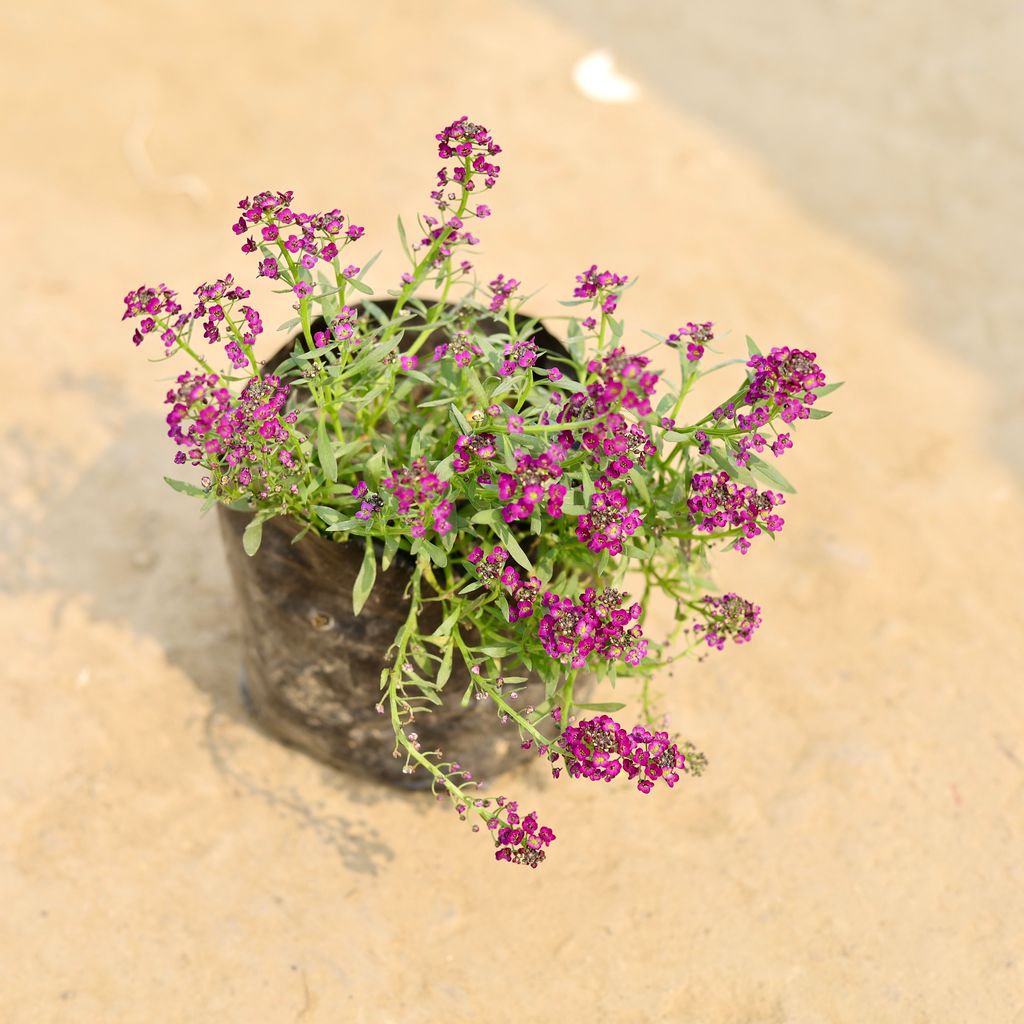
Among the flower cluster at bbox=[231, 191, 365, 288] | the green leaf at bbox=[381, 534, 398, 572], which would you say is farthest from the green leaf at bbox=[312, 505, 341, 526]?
the flower cluster at bbox=[231, 191, 365, 288]

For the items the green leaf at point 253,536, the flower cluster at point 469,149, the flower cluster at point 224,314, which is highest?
the flower cluster at point 469,149

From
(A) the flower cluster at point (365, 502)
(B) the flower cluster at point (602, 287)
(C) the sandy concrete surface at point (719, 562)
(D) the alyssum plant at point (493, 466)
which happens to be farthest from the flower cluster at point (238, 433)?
(C) the sandy concrete surface at point (719, 562)

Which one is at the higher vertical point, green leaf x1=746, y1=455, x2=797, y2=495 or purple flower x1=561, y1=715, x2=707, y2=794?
green leaf x1=746, y1=455, x2=797, y2=495

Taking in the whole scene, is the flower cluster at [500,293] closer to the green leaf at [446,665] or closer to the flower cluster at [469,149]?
the flower cluster at [469,149]

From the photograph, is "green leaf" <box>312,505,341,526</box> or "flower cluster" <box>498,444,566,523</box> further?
"green leaf" <box>312,505,341,526</box>

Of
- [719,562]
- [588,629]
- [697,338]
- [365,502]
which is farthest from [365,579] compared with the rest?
[719,562]

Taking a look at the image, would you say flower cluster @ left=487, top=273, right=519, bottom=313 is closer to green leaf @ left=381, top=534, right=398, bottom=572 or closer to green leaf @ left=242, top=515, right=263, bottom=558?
green leaf @ left=381, top=534, right=398, bottom=572

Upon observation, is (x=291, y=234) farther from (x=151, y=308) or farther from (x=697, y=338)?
(x=697, y=338)
